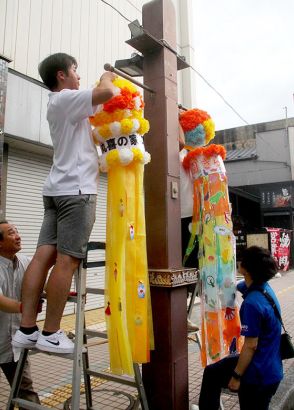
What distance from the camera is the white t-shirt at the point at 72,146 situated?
246 cm

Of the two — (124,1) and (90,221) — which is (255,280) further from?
(124,1)

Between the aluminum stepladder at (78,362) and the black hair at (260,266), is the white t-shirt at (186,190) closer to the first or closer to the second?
the black hair at (260,266)

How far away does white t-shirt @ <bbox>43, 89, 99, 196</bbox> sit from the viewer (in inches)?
97.0

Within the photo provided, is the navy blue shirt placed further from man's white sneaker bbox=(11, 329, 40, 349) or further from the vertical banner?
the vertical banner

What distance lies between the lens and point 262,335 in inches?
110

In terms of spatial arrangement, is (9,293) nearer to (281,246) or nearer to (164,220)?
(164,220)

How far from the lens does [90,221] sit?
2496 millimetres

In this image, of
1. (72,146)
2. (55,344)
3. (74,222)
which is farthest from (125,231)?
(55,344)

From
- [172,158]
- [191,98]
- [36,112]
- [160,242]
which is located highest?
[191,98]

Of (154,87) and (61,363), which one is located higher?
(154,87)

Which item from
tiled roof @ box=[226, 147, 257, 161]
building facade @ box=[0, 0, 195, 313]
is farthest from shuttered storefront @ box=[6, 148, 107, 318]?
tiled roof @ box=[226, 147, 257, 161]

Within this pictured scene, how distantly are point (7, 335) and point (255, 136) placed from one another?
2414cm

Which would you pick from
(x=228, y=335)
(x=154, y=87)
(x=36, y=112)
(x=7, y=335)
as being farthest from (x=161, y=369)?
(x=36, y=112)

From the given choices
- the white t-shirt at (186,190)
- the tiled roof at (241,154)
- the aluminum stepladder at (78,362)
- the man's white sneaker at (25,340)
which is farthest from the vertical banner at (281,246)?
the man's white sneaker at (25,340)
